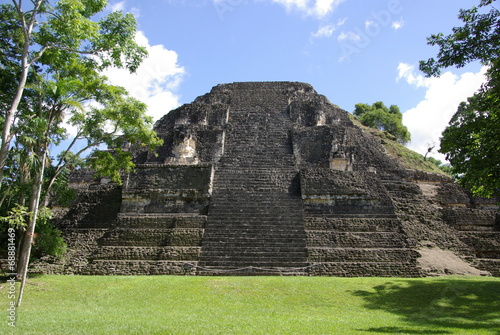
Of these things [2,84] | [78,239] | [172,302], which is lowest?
[172,302]

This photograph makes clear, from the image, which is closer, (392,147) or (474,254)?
(474,254)

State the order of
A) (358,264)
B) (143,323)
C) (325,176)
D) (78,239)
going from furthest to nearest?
(325,176), (78,239), (358,264), (143,323)

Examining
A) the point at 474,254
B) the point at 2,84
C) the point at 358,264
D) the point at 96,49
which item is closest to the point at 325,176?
the point at 358,264

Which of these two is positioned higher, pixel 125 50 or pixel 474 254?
pixel 125 50

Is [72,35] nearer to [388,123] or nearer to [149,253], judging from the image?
[149,253]

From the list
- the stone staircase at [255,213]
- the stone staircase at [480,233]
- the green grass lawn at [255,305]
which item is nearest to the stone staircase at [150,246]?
the stone staircase at [255,213]

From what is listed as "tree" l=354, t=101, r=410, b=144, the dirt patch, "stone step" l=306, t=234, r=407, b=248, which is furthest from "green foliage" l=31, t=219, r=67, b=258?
"tree" l=354, t=101, r=410, b=144

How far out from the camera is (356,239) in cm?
1091

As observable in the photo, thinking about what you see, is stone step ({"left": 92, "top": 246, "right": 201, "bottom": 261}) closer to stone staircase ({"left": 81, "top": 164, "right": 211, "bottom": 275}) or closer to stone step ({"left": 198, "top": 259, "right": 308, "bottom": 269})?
stone staircase ({"left": 81, "top": 164, "right": 211, "bottom": 275})

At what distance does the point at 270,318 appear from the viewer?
629 centimetres

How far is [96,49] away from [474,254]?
1230 cm

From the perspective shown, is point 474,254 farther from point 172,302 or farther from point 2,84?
point 2,84

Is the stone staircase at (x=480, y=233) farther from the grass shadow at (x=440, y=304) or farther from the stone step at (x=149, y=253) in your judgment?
the stone step at (x=149, y=253)

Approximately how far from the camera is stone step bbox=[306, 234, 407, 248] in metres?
10.8
